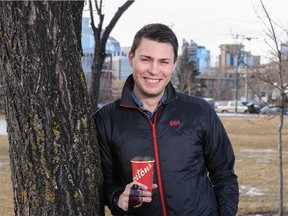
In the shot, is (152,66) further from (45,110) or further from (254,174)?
(254,174)

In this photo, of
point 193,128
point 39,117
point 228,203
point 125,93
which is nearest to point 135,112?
point 125,93

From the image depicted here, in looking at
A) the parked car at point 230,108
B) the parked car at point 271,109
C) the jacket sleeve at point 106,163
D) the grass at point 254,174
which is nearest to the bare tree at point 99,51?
the grass at point 254,174

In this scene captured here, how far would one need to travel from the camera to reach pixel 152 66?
2422mm

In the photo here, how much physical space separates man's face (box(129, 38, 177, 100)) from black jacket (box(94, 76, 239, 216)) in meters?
0.10

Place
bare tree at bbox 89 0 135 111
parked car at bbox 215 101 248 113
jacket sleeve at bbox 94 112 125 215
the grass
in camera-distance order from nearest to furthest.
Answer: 1. jacket sleeve at bbox 94 112 125 215
2. bare tree at bbox 89 0 135 111
3. the grass
4. parked car at bbox 215 101 248 113

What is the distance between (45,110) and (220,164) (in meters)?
0.93

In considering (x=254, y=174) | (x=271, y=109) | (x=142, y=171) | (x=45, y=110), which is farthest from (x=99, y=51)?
(x=271, y=109)

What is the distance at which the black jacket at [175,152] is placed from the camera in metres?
2.40

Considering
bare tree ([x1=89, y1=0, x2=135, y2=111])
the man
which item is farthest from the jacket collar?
bare tree ([x1=89, y1=0, x2=135, y2=111])

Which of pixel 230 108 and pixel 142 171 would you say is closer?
pixel 142 171

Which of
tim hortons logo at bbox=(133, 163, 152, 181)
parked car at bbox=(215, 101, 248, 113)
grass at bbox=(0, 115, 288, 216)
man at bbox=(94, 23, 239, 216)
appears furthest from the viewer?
parked car at bbox=(215, 101, 248, 113)

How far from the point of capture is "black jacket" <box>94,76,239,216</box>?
94.7 inches

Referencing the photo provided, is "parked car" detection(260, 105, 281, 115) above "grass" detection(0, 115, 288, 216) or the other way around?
above

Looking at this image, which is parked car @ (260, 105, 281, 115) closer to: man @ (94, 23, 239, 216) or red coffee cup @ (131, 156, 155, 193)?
man @ (94, 23, 239, 216)
